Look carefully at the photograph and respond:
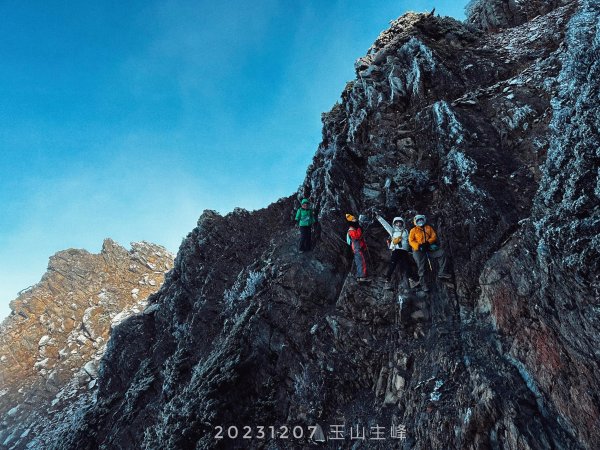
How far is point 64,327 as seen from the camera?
154 feet

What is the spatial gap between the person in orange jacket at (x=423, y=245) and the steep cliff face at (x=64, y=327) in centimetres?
2928

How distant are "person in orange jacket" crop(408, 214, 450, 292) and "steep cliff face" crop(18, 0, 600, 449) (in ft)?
1.99

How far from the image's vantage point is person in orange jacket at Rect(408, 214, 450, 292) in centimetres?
1120

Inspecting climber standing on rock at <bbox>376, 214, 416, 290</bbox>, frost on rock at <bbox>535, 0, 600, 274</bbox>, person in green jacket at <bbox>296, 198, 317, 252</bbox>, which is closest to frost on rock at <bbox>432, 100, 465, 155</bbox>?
climber standing on rock at <bbox>376, 214, 416, 290</bbox>

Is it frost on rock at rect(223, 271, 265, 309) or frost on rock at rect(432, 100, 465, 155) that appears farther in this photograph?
frost on rock at rect(223, 271, 265, 309)

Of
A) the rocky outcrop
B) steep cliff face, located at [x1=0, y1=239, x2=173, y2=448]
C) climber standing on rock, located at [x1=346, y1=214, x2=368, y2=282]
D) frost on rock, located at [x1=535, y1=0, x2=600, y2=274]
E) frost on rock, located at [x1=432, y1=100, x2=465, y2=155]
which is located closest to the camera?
frost on rock, located at [x1=535, y1=0, x2=600, y2=274]

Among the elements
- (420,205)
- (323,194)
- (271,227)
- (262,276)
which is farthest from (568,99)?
(271,227)

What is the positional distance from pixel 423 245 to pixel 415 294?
1581 mm

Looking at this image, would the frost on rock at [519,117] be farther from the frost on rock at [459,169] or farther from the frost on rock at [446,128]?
the frost on rock at [459,169]

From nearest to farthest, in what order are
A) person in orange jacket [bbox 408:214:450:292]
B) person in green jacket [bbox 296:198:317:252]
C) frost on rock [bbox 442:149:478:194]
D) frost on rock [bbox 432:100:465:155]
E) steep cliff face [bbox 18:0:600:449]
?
steep cliff face [bbox 18:0:600:449] < person in orange jacket [bbox 408:214:450:292] < frost on rock [bbox 442:149:478:194] < frost on rock [bbox 432:100:465:155] < person in green jacket [bbox 296:198:317:252]

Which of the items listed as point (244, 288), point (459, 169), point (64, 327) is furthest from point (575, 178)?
point (64, 327)

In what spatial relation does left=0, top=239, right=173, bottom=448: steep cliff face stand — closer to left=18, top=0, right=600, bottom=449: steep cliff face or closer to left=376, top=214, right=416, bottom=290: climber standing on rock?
left=18, top=0, right=600, bottom=449: steep cliff face

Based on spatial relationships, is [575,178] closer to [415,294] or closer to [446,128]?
[415,294]

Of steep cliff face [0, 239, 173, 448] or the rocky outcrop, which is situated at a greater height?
the rocky outcrop
